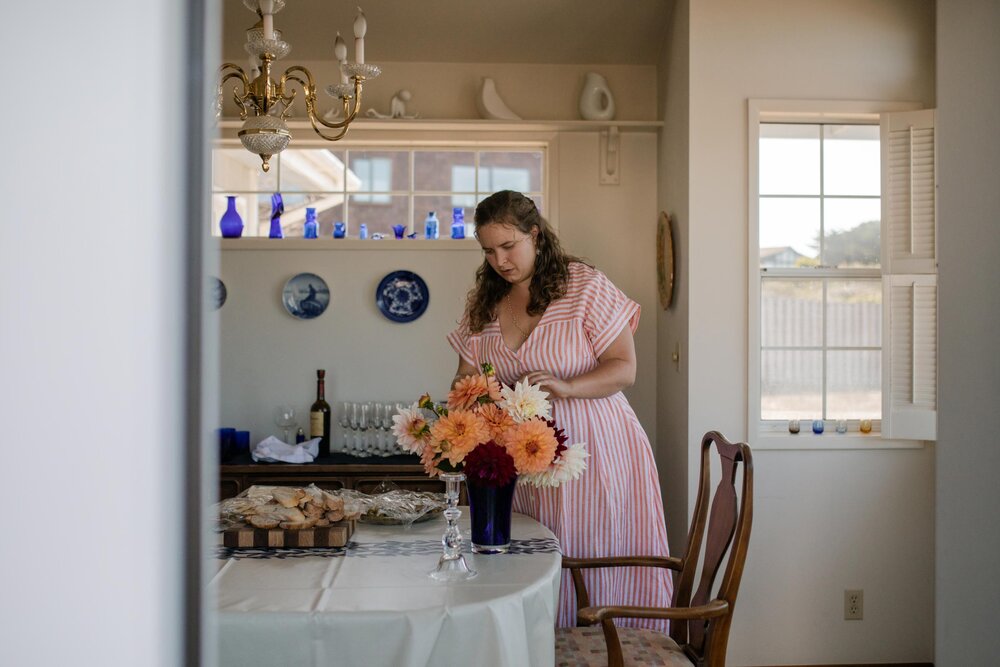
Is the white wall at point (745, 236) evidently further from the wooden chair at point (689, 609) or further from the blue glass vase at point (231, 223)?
the blue glass vase at point (231, 223)

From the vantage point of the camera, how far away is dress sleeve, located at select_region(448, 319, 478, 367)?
268cm

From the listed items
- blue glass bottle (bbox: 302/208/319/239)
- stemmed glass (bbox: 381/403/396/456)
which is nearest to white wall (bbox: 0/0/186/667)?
stemmed glass (bbox: 381/403/396/456)

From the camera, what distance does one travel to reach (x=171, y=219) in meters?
0.76

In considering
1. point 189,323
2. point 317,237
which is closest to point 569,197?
point 317,237

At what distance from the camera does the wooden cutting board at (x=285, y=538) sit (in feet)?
6.63

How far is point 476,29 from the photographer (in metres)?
4.24

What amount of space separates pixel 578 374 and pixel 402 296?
6.50 feet

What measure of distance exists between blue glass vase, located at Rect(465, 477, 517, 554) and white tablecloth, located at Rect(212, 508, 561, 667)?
69 mm

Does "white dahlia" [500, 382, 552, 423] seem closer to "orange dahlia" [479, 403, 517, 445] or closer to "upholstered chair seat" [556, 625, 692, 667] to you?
"orange dahlia" [479, 403, 517, 445]

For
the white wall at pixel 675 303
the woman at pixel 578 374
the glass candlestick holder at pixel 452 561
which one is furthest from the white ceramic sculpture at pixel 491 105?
the glass candlestick holder at pixel 452 561

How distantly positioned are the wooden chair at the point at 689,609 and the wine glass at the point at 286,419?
2207 millimetres

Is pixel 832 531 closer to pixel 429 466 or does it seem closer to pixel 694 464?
pixel 694 464

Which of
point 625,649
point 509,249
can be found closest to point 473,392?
point 509,249

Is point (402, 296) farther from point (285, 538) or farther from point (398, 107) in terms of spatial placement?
point (285, 538)
